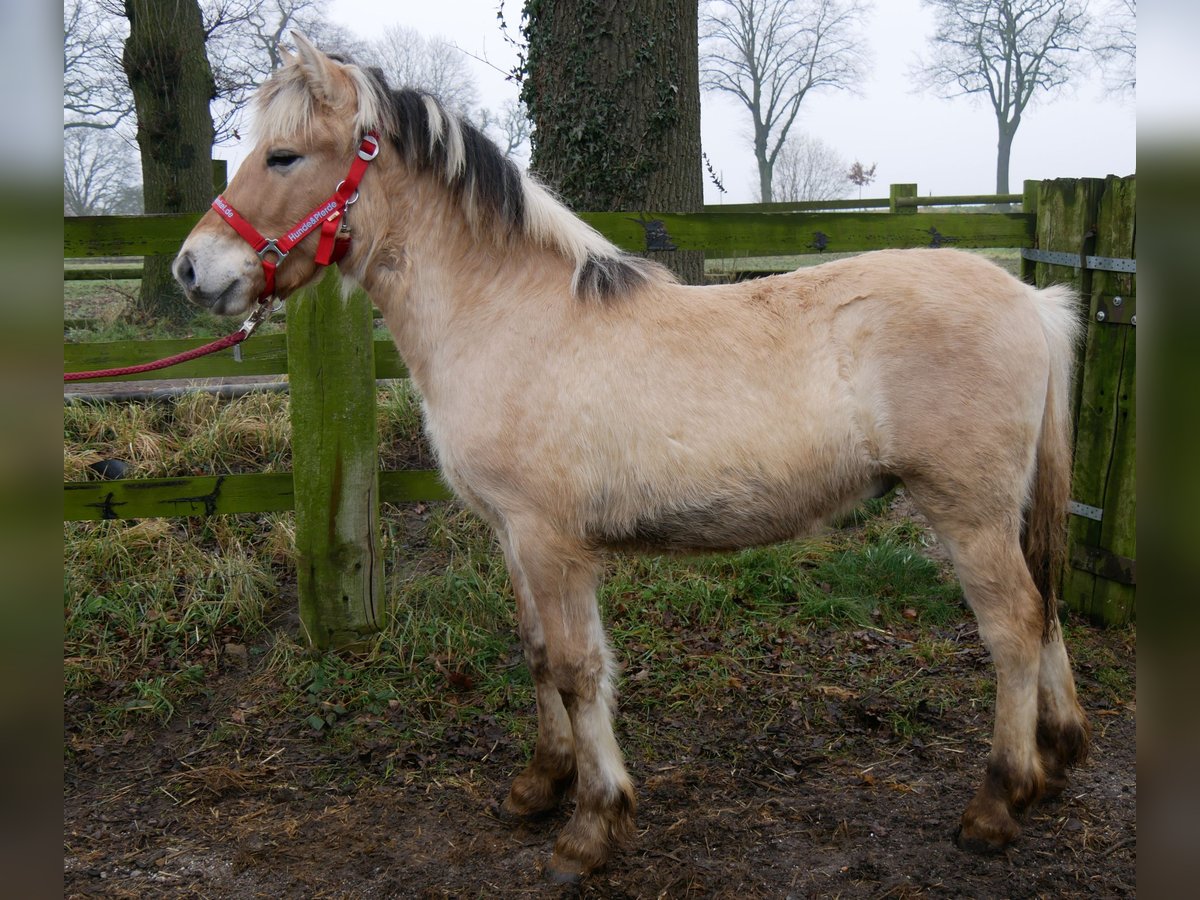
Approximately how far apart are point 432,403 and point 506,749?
5.41 feet

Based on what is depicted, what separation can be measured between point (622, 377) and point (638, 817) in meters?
1.71

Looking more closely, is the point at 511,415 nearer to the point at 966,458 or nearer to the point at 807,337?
the point at 807,337

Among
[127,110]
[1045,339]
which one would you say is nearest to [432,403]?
[1045,339]

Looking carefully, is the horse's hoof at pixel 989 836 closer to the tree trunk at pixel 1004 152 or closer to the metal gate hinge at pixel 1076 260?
the metal gate hinge at pixel 1076 260

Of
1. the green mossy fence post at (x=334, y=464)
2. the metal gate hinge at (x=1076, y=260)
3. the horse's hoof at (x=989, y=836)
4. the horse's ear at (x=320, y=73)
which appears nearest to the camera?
the horse's ear at (x=320, y=73)

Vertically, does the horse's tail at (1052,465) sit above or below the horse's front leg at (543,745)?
above

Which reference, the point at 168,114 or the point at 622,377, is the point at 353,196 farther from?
the point at 168,114

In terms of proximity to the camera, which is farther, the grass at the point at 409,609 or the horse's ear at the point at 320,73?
the grass at the point at 409,609

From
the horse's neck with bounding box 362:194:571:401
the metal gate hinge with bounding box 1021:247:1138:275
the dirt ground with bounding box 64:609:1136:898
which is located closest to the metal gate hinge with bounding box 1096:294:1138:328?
the metal gate hinge with bounding box 1021:247:1138:275

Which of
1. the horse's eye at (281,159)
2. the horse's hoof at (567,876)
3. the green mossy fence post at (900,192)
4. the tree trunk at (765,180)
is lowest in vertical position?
the horse's hoof at (567,876)

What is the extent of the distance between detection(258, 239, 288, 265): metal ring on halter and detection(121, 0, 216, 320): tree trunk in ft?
22.2

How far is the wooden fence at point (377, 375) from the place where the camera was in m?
4.20

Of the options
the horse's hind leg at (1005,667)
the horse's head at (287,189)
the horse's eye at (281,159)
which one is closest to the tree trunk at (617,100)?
the horse's head at (287,189)

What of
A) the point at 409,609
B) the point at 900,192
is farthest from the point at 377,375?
the point at 900,192
